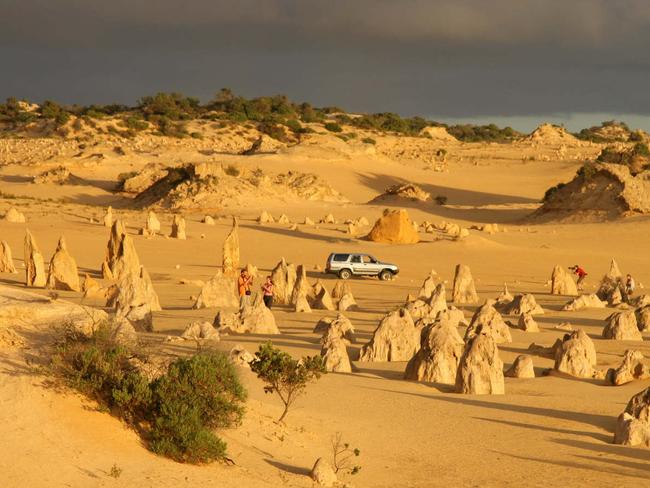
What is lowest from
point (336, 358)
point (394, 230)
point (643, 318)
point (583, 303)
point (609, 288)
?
point (336, 358)

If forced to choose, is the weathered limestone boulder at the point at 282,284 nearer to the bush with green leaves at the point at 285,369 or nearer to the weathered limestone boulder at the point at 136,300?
the weathered limestone boulder at the point at 136,300

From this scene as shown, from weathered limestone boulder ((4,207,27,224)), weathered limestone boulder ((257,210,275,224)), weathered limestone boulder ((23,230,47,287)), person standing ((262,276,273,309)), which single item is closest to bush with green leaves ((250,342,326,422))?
person standing ((262,276,273,309))

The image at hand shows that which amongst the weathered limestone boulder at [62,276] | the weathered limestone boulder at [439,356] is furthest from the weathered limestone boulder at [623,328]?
the weathered limestone boulder at [62,276]

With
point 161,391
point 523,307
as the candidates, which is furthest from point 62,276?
point 161,391

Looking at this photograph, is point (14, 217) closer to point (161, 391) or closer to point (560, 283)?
point (560, 283)

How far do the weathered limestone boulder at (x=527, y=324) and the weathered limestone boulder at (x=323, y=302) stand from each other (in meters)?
5.41

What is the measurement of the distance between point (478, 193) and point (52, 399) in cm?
5948

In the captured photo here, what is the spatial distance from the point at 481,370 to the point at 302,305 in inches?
410

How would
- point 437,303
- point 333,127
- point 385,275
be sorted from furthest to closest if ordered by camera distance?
point 333,127
point 385,275
point 437,303

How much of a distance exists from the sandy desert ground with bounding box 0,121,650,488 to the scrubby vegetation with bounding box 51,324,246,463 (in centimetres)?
18

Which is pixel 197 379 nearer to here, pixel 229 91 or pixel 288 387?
pixel 288 387

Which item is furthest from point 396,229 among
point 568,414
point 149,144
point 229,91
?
point 229,91

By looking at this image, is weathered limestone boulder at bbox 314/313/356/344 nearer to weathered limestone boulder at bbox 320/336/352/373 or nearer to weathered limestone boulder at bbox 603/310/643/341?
weathered limestone boulder at bbox 320/336/352/373

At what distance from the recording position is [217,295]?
84.6ft
